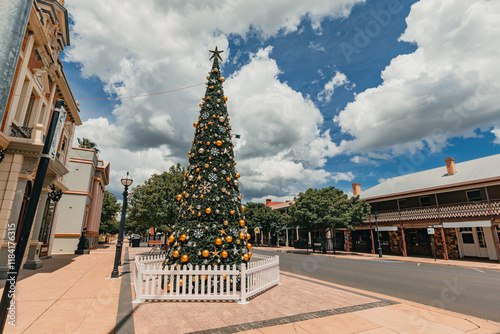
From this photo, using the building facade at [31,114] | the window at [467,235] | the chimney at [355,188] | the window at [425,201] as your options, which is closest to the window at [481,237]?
the window at [467,235]

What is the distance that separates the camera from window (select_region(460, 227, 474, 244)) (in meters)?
21.3

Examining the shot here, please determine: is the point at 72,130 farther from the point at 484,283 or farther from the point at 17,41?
the point at 484,283

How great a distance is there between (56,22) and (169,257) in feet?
45.2

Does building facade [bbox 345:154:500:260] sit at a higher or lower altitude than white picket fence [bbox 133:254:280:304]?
higher

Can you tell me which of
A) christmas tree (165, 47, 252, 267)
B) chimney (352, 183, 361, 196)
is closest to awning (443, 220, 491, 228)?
chimney (352, 183, 361, 196)

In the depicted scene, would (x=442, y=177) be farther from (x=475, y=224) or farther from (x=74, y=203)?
(x=74, y=203)

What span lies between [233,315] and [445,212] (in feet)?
76.2

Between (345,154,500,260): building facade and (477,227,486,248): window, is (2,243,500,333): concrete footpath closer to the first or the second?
(345,154,500,260): building facade

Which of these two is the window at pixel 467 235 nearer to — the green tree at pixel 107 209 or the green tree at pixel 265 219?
the green tree at pixel 265 219

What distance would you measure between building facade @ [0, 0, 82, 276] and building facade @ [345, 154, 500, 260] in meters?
25.3

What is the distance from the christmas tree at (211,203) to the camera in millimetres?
6855

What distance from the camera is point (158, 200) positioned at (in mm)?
16953

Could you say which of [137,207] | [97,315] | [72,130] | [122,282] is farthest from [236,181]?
[72,130]

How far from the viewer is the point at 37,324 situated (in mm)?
4305
